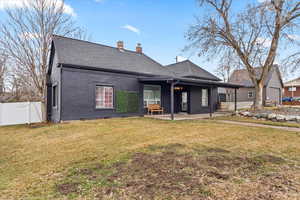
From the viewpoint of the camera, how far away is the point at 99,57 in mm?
11516

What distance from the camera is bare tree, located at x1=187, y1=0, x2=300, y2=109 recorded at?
494 inches

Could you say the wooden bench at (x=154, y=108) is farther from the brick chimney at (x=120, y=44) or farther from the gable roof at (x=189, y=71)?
the brick chimney at (x=120, y=44)

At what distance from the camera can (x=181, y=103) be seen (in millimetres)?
14758

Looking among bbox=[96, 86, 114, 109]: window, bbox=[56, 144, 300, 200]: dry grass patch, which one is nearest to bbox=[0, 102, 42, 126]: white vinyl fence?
bbox=[96, 86, 114, 109]: window

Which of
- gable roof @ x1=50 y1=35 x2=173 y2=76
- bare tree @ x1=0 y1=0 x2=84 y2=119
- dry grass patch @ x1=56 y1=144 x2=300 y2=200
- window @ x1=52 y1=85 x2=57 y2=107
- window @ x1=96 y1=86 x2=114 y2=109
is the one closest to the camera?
dry grass patch @ x1=56 y1=144 x2=300 y2=200

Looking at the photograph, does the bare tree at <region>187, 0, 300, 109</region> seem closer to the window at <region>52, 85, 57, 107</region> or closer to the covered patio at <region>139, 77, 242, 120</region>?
the covered patio at <region>139, 77, 242, 120</region>

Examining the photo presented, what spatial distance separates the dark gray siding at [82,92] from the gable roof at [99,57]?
0.54 metres

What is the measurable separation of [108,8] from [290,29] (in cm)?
1355

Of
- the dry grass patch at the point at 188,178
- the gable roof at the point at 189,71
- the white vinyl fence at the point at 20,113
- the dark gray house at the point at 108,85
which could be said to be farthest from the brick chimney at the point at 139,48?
the dry grass patch at the point at 188,178

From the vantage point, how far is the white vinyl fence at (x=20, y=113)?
10379 mm

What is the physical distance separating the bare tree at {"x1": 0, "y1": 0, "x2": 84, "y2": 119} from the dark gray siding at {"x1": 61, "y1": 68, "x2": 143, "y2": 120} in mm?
3295

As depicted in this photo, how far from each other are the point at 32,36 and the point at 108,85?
674cm

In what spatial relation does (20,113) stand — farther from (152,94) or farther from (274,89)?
(274,89)

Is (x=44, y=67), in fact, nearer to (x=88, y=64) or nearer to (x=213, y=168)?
(x=88, y=64)
